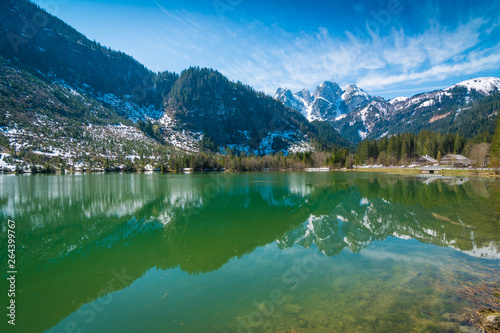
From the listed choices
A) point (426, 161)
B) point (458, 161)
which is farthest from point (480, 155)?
point (426, 161)

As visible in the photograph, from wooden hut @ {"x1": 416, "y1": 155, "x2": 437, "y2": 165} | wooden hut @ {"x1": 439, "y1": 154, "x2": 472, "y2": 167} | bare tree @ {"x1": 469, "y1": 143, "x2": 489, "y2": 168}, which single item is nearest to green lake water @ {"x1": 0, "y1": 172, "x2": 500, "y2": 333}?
bare tree @ {"x1": 469, "y1": 143, "x2": 489, "y2": 168}

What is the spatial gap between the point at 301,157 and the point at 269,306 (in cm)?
16240

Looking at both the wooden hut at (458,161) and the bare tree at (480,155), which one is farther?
the wooden hut at (458,161)

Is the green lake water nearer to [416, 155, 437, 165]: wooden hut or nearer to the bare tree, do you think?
the bare tree

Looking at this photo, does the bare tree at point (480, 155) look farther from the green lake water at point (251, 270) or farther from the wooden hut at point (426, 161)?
the green lake water at point (251, 270)

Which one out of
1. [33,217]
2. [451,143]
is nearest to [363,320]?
[33,217]

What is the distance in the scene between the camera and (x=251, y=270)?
11.8 meters

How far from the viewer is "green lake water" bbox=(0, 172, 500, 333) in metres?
7.57

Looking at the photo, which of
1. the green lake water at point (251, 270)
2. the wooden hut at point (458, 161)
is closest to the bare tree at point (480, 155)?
the wooden hut at point (458, 161)

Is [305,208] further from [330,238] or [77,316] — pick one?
[77,316]

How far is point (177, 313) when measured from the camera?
7.96 m

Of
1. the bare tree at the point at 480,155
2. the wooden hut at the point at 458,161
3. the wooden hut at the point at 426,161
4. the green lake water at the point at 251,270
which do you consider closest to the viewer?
the green lake water at the point at 251,270

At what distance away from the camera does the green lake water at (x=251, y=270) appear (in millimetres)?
7570

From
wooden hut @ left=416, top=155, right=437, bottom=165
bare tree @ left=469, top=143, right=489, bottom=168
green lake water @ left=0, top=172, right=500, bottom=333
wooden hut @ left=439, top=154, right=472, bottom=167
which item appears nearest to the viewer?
green lake water @ left=0, top=172, right=500, bottom=333
